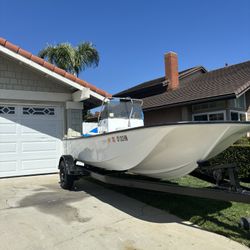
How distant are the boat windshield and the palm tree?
57.9 ft

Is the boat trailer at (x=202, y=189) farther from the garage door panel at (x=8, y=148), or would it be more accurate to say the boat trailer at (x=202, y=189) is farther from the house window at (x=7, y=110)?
the house window at (x=7, y=110)

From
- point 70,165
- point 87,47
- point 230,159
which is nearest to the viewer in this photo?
point 70,165

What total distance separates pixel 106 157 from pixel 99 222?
1323mm

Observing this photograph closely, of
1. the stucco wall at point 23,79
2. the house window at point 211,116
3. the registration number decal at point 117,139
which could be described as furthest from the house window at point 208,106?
the registration number decal at point 117,139

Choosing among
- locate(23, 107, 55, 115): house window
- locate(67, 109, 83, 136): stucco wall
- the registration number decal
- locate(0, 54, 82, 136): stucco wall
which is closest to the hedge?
the registration number decal

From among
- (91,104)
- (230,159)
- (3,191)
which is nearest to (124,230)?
(3,191)

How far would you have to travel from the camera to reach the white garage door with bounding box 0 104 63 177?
31.1 ft

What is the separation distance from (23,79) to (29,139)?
2.03 metres

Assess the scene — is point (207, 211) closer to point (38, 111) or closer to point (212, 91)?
point (38, 111)

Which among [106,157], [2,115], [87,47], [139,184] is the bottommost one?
[139,184]

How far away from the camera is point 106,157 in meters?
5.68

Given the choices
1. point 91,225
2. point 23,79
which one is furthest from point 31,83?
point 91,225

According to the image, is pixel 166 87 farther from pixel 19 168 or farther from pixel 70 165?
pixel 70 165

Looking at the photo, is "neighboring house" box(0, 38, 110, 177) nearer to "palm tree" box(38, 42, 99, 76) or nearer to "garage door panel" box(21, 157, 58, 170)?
"garage door panel" box(21, 157, 58, 170)
